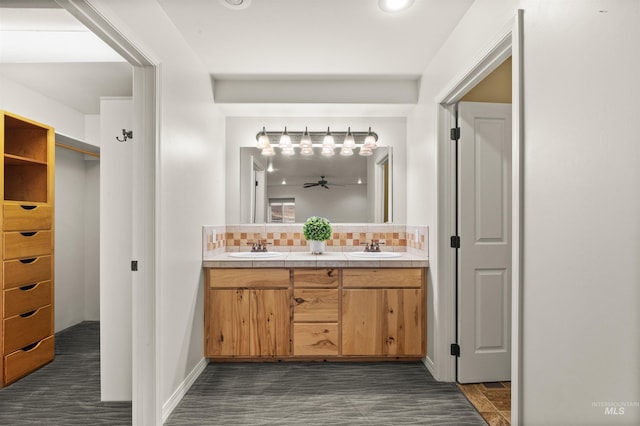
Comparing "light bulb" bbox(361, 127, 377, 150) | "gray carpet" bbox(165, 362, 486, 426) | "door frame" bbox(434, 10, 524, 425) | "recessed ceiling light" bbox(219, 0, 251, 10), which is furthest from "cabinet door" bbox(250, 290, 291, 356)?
"recessed ceiling light" bbox(219, 0, 251, 10)

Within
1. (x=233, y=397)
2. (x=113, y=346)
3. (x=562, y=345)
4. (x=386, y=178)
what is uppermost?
(x=386, y=178)

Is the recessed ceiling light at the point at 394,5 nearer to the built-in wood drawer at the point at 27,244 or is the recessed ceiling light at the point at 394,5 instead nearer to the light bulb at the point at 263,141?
the light bulb at the point at 263,141

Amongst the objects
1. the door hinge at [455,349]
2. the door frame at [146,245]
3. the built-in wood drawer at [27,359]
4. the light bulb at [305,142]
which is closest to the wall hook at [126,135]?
the door frame at [146,245]

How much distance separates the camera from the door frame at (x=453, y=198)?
1.45 meters

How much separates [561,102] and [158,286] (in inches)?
80.2

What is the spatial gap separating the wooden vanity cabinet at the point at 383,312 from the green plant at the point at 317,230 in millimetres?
479

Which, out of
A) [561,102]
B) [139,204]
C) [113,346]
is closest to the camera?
[561,102]

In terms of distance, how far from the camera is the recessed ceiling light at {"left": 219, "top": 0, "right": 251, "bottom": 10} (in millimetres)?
1853

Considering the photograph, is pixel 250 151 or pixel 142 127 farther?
pixel 250 151

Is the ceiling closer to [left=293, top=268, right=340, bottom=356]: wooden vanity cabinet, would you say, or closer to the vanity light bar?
the vanity light bar

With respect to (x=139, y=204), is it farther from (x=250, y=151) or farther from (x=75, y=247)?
(x=75, y=247)

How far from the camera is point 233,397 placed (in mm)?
2262

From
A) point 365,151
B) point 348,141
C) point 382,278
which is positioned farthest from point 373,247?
point 348,141

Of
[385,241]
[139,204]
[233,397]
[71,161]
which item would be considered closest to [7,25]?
[139,204]
